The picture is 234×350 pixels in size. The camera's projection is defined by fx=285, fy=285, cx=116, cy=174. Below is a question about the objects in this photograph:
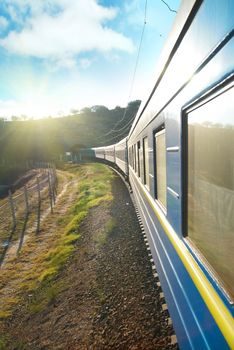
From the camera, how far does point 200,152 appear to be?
203 cm

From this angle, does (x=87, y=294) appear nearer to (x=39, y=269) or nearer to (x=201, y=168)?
(x=39, y=269)

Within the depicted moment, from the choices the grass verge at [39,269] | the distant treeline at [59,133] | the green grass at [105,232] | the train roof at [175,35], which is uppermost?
the distant treeline at [59,133]

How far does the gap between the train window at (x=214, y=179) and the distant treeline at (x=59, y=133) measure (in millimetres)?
58000

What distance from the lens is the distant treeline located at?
81.2 m

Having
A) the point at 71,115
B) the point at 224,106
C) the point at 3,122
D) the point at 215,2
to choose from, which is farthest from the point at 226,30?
the point at 71,115

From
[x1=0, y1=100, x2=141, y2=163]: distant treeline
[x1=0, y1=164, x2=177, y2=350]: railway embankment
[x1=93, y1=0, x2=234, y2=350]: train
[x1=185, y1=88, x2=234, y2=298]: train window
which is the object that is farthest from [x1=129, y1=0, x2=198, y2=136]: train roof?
[x1=0, y1=100, x2=141, y2=163]: distant treeline

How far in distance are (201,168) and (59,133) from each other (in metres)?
112

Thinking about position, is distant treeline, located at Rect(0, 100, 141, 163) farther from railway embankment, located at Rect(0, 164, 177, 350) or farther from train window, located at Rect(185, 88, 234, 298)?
train window, located at Rect(185, 88, 234, 298)

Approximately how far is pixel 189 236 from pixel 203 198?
58 centimetres

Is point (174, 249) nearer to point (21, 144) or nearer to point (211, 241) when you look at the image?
point (211, 241)

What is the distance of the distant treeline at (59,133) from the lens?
81.2 metres

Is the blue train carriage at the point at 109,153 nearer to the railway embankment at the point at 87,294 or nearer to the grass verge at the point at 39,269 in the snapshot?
the grass verge at the point at 39,269

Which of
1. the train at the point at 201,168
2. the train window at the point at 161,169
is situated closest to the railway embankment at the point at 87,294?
the train at the point at 201,168

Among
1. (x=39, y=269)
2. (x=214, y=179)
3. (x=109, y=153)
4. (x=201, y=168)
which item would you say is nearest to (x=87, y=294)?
(x=39, y=269)
